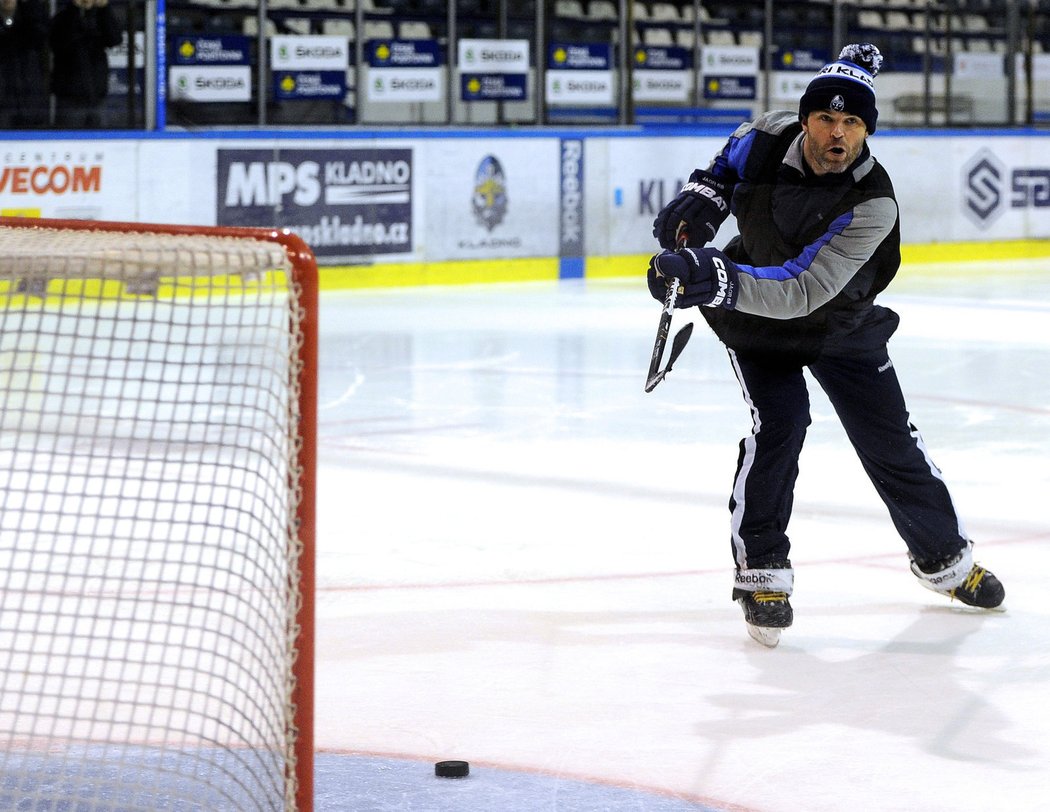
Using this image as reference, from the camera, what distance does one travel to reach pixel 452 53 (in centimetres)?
1313

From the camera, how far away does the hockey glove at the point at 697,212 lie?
3.71 metres

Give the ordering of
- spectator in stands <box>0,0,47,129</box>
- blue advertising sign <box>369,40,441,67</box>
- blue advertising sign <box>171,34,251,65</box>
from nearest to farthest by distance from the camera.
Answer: spectator in stands <box>0,0,47,129</box>, blue advertising sign <box>171,34,251,65</box>, blue advertising sign <box>369,40,441,67</box>

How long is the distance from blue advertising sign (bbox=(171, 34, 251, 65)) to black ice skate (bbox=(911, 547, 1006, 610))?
887 centimetres

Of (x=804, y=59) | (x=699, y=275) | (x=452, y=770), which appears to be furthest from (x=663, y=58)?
(x=452, y=770)

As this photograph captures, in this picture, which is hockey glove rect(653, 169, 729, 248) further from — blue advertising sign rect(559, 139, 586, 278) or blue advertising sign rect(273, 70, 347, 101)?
blue advertising sign rect(559, 139, 586, 278)

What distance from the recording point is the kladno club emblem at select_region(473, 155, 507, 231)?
42.0 ft

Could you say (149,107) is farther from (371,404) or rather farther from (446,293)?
(371,404)

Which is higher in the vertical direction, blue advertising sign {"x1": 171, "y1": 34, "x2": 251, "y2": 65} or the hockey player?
blue advertising sign {"x1": 171, "y1": 34, "x2": 251, "y2": 65}

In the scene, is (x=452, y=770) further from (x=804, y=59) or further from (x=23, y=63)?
(x=804, y=59)

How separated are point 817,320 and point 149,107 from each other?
8.49 metres

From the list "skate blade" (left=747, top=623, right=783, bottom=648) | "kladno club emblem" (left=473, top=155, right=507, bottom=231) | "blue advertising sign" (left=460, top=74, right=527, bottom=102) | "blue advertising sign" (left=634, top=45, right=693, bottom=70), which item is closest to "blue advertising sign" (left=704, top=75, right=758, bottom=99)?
"blue advertising sign" (left=634, top=45, right=693, bottom=70)

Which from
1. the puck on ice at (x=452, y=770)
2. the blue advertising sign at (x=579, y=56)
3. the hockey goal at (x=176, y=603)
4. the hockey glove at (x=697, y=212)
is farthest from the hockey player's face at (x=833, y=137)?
the blue advertising sign at (x=579, y=56)

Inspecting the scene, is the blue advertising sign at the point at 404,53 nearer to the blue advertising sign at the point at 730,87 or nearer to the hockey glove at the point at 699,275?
the blue advertising sign at the point at 730,87

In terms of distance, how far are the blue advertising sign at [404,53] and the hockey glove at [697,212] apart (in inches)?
368
